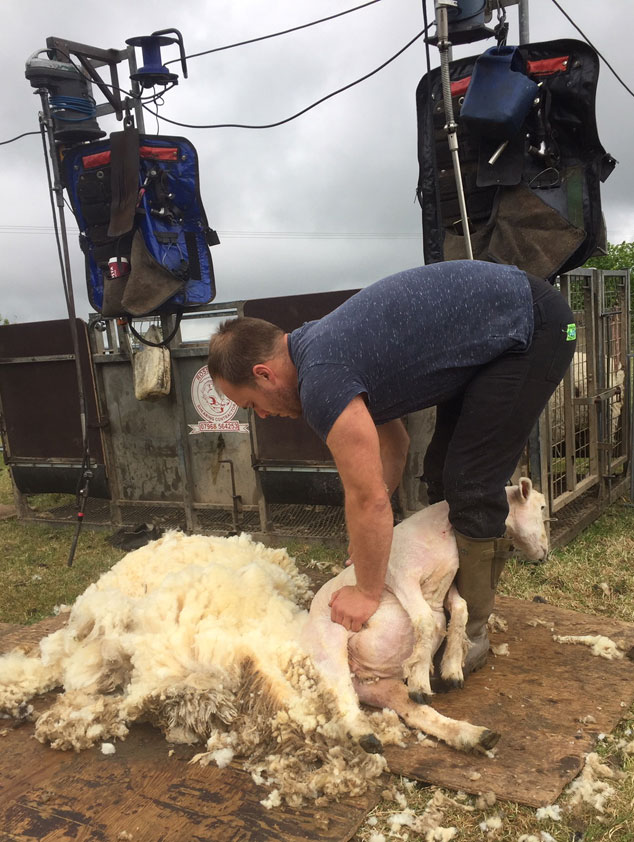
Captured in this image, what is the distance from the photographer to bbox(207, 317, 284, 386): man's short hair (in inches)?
99.6

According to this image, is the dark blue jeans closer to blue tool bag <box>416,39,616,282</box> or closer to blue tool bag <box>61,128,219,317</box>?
blue tool bag <box>416,39,616,282</box>

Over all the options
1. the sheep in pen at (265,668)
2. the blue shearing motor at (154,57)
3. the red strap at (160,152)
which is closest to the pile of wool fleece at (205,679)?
the sheep in pen at (265,668)

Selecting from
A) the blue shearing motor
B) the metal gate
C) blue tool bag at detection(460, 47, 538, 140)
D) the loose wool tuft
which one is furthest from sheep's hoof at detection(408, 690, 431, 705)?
the blue shearing motor

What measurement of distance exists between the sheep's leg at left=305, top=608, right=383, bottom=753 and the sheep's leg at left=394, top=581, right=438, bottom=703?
0.22m

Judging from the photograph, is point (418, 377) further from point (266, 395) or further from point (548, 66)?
point (548, 66)

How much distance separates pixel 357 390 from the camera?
2.36 m

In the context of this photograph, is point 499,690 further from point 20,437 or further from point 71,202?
point 20,437

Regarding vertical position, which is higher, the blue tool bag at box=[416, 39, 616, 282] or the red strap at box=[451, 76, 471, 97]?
the red strap at box=[451, 76, 471, 97]

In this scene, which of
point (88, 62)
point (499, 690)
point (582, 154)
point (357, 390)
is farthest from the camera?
point (88, 62)

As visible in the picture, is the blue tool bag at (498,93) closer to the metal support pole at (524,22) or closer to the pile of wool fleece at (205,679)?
the metal support pole at (524,22)

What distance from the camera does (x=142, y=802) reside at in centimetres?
222

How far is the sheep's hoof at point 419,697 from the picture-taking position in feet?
8.31


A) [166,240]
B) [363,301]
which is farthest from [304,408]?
[166,240]

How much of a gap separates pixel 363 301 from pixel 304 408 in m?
0.48
